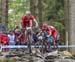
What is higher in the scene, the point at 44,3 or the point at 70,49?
the point at 44,3

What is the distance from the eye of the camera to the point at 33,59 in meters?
8.62

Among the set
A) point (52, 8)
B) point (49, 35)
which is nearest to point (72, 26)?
point (49, 35)

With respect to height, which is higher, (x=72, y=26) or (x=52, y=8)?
(x=52, y=8)

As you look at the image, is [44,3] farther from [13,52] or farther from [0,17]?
[13,52]

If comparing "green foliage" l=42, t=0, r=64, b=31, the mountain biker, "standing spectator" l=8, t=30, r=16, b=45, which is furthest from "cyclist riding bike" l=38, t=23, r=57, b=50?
"green foliage" l=42, t=0, r=64, b=31

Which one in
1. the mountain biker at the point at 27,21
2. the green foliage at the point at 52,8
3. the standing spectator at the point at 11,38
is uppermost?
the green foliage at the point at 52,8

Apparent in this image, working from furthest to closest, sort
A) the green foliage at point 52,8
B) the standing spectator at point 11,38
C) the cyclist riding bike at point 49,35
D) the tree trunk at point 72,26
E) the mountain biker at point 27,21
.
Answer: the green foliage at point 52,8, the standing spectator at point 11,38, the tree trunk at point 72,26, the cyclist riding bike at point 49,35, the mountain biker at point 27,21

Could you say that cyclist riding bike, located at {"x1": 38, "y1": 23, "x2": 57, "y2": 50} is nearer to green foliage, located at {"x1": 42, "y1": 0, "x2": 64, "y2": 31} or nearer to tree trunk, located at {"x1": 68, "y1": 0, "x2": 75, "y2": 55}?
tree trunk, located at {"x1": 68, "y1": 0, "x2": 75, "y2": 55}

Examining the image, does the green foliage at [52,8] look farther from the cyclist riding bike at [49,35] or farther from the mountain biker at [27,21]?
the mountain biker at [27,21]

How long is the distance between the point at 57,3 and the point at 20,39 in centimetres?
872

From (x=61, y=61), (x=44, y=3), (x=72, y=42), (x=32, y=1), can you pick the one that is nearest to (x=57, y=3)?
(x=44, y=3)

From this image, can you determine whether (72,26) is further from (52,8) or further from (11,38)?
(52,8)

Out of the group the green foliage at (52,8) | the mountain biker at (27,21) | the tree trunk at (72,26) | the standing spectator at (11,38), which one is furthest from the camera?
the green foliage at (52,8)

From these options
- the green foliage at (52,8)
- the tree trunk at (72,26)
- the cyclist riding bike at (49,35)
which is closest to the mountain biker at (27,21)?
the cyclist riding bike at (49,35)
